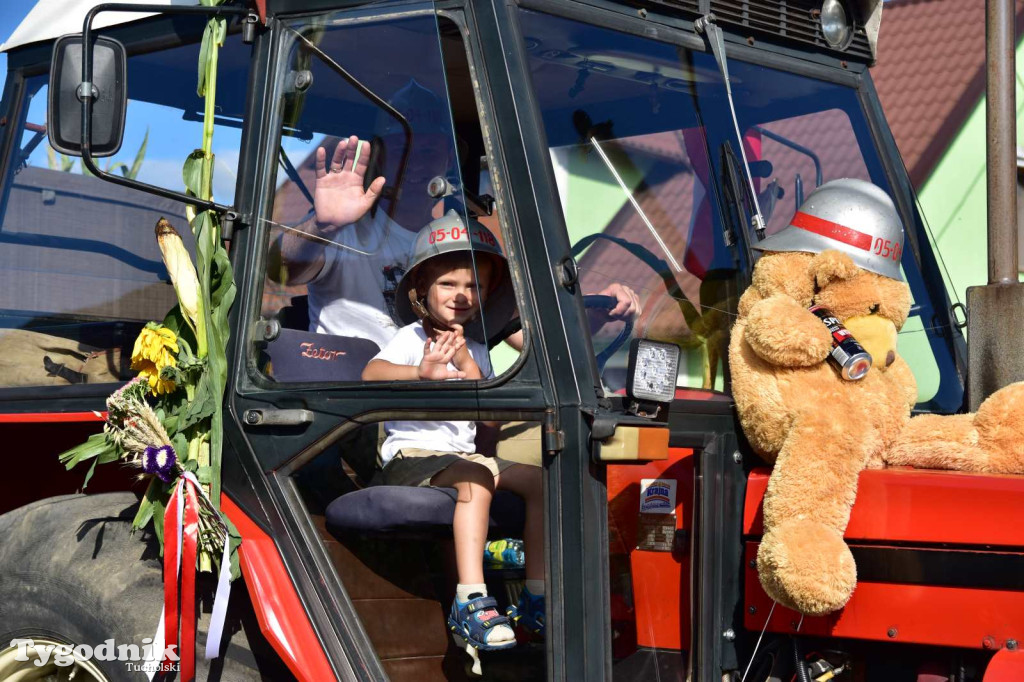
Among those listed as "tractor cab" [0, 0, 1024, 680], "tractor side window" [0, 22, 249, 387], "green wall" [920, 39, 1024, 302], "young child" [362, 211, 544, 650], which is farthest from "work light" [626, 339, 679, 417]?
"green wall" [920, 39, 1024, 302]

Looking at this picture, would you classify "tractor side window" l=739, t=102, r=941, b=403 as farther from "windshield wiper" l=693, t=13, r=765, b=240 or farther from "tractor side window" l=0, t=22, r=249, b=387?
"tractor side window" l=0, t=22, r=249, b=387

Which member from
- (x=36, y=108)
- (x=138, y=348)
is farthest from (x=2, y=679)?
(x=36, y=108)

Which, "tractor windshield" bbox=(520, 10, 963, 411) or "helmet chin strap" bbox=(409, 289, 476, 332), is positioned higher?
"tractor windshield" bbox=(520, 10, 963, 411)

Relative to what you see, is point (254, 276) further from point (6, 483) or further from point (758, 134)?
point (758, 134)

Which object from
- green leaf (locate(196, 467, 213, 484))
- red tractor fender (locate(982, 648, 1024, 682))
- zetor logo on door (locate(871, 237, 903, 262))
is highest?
zetor logo on door (locate(871, 237, 903, 262))

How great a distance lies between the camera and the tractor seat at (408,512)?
237 cm

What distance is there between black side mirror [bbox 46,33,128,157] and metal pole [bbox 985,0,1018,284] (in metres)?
2.16

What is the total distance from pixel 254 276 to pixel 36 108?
125 centimetres

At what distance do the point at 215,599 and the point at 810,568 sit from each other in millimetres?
1296

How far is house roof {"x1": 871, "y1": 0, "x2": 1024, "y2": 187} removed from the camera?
39.3 ft

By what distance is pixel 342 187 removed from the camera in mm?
2670

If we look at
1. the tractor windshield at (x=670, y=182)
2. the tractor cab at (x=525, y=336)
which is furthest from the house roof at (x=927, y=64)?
the tractor cab at (x=525, y=336)

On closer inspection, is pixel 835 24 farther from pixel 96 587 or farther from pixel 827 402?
pixel 96 587

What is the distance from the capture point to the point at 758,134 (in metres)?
3.20
